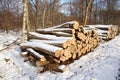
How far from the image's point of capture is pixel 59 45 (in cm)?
774

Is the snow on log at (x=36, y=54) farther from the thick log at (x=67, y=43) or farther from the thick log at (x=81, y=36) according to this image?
the thick log at (x=81, y=36)

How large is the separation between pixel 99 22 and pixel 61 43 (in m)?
31.4

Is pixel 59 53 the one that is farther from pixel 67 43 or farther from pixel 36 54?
pixel 36 54

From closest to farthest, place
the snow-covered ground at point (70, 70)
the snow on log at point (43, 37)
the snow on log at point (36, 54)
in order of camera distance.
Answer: the snow-covered ground at point (70, 70) → the snow on log at point (36, 54) → the snow on log at point (43, 37)

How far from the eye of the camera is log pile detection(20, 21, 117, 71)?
7551mm

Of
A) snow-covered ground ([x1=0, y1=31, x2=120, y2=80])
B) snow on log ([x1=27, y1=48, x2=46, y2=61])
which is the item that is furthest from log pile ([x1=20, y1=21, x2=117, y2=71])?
snow-covered ground ([x1=0, y1=31, x2=120, y2=80])

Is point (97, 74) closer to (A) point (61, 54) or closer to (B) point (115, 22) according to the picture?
(A) point (61, 54)

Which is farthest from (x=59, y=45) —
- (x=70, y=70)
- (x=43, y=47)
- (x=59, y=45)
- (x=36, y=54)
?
(x=70, y=70)

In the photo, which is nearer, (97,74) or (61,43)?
(97,74)

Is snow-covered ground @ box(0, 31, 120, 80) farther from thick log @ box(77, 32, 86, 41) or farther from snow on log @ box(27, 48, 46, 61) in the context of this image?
thick log @ box(77, 32, 86, 41)

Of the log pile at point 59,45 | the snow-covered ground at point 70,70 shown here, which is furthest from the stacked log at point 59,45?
the snow-covered ground at point 70,70

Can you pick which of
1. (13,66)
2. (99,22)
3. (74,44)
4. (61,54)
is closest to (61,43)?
(61,54)

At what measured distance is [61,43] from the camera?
25.2 feet

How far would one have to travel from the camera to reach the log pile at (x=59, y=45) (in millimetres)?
7551
